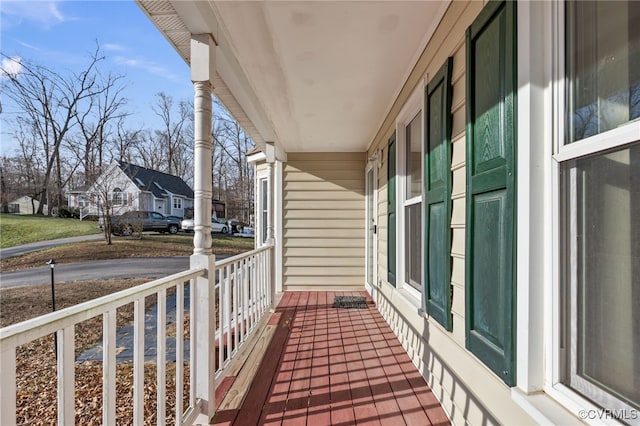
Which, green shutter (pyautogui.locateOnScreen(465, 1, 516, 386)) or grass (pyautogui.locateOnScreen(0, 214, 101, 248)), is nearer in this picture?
green shutter (pyautogui.locateOnScreen(465, 1, 516, 386))

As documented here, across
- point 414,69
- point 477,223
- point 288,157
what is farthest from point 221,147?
point 477,223

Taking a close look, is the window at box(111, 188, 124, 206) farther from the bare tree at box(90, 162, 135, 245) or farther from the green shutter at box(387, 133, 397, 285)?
the green shutter at box(387, 133, 397, 285)

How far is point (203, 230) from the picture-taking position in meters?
2.04

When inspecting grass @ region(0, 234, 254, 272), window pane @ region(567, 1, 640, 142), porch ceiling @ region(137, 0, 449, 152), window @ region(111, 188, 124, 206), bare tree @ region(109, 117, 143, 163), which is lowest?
grass @ region(0, 234, 254, 272)

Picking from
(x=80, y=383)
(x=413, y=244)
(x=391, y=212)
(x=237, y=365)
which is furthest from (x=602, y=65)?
(x=80, y=383)

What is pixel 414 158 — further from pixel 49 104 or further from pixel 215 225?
pixel 215 225

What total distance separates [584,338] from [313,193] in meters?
4.86

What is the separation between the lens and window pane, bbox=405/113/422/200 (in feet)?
9.45

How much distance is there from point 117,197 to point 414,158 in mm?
15014

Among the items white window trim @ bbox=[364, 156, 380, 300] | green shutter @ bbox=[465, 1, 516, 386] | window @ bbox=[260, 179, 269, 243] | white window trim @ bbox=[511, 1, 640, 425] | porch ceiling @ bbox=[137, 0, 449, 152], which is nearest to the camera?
white window trim @ bbox=[511, 1, 640, 425]

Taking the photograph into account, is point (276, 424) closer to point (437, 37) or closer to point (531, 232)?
point (531, 232)

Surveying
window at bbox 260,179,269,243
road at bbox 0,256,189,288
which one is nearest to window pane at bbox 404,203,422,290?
window at bbox 260,179,269,243

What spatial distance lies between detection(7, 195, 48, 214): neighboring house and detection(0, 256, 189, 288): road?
2042mm

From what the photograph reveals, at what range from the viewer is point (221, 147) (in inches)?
724
